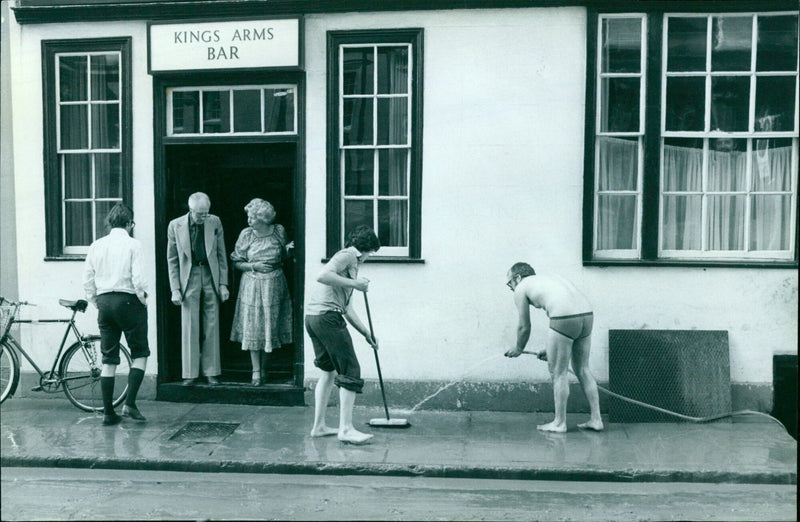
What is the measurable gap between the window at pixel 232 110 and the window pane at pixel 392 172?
3.26 feet

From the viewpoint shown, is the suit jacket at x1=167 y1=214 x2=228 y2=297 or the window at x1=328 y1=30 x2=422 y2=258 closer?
the window at x1=328 y1=30 x2=422 y2=258

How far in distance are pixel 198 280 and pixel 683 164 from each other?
519 centimetres

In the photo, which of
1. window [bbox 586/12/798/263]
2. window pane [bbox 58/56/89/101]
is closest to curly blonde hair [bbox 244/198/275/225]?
window pane [bbox 58/56/89/101]

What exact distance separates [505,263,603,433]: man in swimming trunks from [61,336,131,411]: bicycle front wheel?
4005 millimetres

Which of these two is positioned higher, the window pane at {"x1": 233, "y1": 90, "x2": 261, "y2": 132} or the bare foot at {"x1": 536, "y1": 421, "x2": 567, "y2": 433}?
the window pane at {"x1": 233, "y1": 90, "x2": 261, "y2": 132}

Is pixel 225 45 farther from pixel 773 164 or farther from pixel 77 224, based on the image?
pixel 773 164

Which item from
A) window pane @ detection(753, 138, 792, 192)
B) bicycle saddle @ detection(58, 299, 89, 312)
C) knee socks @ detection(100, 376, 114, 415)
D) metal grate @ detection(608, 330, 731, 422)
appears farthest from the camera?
bicycle saddle @ detection(58, 299, 89, 312)

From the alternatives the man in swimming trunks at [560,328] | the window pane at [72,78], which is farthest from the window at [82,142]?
the man in swimming trunks at [560,328]

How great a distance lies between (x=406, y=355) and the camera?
8.96m

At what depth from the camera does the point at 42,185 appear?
31.2 feet

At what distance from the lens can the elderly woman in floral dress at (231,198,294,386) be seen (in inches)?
363

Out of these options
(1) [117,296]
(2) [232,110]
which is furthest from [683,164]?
(1) [117,296]

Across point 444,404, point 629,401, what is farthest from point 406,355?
point 629,401

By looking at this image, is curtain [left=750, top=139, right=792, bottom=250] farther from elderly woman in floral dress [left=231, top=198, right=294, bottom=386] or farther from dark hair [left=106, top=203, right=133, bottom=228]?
dark hair [left=106, top=203, right=133, bottom=228]
